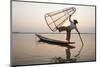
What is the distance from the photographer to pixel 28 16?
7.41 ft

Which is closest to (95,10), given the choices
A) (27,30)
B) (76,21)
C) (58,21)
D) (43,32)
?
(76,21)

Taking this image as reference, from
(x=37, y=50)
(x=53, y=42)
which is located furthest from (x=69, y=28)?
(x=37, y=50)

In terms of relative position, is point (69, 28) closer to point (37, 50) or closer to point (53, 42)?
point (53, 42)

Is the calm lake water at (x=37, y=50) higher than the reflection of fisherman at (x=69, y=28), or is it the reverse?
the reflection of fisherman at (x=69, y=28)

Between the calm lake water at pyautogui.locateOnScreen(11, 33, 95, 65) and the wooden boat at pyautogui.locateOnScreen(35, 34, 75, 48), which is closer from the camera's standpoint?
the calm lake water at pyautogui.locateOnScreen(11, 33, 95, 65)

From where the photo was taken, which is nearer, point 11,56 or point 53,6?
point 11,56

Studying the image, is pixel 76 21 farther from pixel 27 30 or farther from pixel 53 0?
pixel 27 30

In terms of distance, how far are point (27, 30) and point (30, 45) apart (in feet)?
0.54

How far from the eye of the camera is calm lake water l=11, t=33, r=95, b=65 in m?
2.21

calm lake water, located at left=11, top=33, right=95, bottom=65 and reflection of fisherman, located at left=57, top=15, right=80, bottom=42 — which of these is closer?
calm lake water, located at left=11, top=33, right=95, bottom=65

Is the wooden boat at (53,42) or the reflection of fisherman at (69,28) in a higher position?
the reflection of fisherman at (69,28)

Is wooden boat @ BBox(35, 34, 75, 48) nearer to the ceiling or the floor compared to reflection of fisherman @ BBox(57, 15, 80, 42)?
nearer to the floor

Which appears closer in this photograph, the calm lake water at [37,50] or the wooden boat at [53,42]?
the calm lake water at [37,50]

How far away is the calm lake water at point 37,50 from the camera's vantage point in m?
2.21
